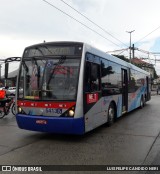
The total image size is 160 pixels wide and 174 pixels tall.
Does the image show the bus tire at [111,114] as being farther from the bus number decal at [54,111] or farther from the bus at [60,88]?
the bus number decal at [54,111]

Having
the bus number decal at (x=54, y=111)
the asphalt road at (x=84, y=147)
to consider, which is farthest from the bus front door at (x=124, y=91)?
the bus number decal at (x=54, y=111)

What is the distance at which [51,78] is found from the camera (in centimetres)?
791

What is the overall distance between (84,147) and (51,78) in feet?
7.15

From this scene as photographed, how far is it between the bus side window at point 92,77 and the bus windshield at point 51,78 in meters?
→ 0.42

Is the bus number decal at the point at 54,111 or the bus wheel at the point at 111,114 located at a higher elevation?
the bus number decal at the point at 54,111

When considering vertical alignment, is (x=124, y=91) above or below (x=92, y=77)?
below

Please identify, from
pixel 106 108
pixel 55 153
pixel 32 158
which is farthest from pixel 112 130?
pixel 32 158

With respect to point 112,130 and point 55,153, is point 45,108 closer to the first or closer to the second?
point 55,153

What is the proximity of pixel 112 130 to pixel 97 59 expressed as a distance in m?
2.63

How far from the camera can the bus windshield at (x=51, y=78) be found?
→ 25.3ft

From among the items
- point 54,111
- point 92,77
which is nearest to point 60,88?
point 54,111

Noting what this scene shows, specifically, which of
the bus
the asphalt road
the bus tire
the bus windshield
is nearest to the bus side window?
the bus

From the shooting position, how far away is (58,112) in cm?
764

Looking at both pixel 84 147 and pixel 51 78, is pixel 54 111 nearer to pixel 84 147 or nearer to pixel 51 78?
pixel 51 78
